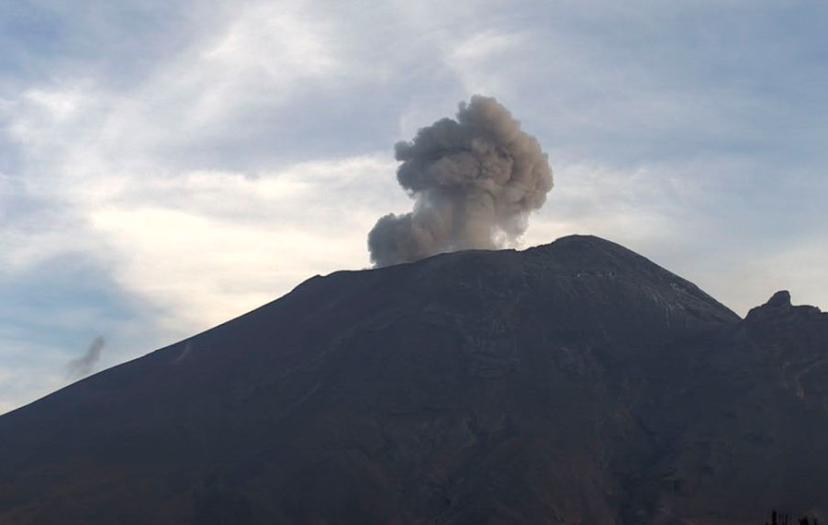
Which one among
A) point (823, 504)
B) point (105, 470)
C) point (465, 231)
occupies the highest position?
point (465, 231)

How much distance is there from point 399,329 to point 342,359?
8378mm

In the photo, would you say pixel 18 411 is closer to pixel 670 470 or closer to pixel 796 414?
pixel 670 470

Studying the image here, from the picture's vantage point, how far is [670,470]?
125 meters

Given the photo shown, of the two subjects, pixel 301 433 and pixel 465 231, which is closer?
pixel 301 433

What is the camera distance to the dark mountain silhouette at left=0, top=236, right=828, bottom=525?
121188mm

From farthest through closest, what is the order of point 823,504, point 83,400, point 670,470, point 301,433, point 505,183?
point 505,183 → point 83,400 → point 301,433 → point 670,470 → point 823,504

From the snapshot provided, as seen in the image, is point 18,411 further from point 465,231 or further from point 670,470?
point 670,470

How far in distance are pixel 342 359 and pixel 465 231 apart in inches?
1478

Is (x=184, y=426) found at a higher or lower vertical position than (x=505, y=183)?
lower

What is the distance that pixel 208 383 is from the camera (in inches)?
5886

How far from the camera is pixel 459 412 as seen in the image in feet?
446

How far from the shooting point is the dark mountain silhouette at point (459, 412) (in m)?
121

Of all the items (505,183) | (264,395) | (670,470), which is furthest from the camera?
(505,183)

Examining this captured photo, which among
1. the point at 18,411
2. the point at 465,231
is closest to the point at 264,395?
the point at 18,411
